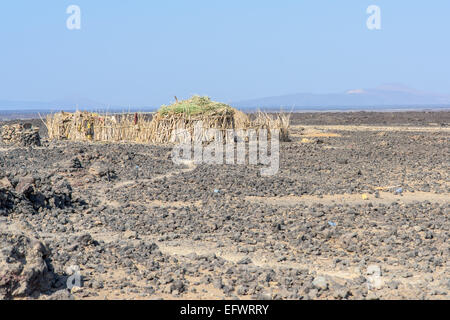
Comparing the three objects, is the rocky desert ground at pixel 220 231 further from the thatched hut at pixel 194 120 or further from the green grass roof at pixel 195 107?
the green grass roof at pixel 195 107

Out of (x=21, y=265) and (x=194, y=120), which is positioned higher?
(x=194, y=120)

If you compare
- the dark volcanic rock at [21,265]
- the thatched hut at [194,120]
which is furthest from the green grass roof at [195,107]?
the dark volcanic rock at [21,265]

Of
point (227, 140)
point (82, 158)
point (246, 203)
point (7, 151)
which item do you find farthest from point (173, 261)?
point (227, 140)

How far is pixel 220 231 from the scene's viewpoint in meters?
7.77

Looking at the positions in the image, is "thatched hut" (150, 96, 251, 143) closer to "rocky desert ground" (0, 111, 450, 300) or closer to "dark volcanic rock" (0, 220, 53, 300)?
"rocky desert ground" (0, 111, 450, 300)

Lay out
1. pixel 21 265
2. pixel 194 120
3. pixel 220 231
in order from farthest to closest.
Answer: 1. pixel 194 120
2. pixel 220 231
3. pixel 21 265

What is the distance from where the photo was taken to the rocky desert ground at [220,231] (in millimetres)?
5316

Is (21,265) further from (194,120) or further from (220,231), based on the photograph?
(194,120)

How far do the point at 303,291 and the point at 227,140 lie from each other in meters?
14.7

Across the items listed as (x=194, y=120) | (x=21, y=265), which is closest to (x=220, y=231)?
(x=21, y=265)

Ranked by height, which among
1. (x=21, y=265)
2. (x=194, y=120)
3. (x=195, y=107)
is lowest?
(x=21, y=265)

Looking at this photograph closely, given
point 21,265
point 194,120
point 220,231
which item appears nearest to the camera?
point 21,265
